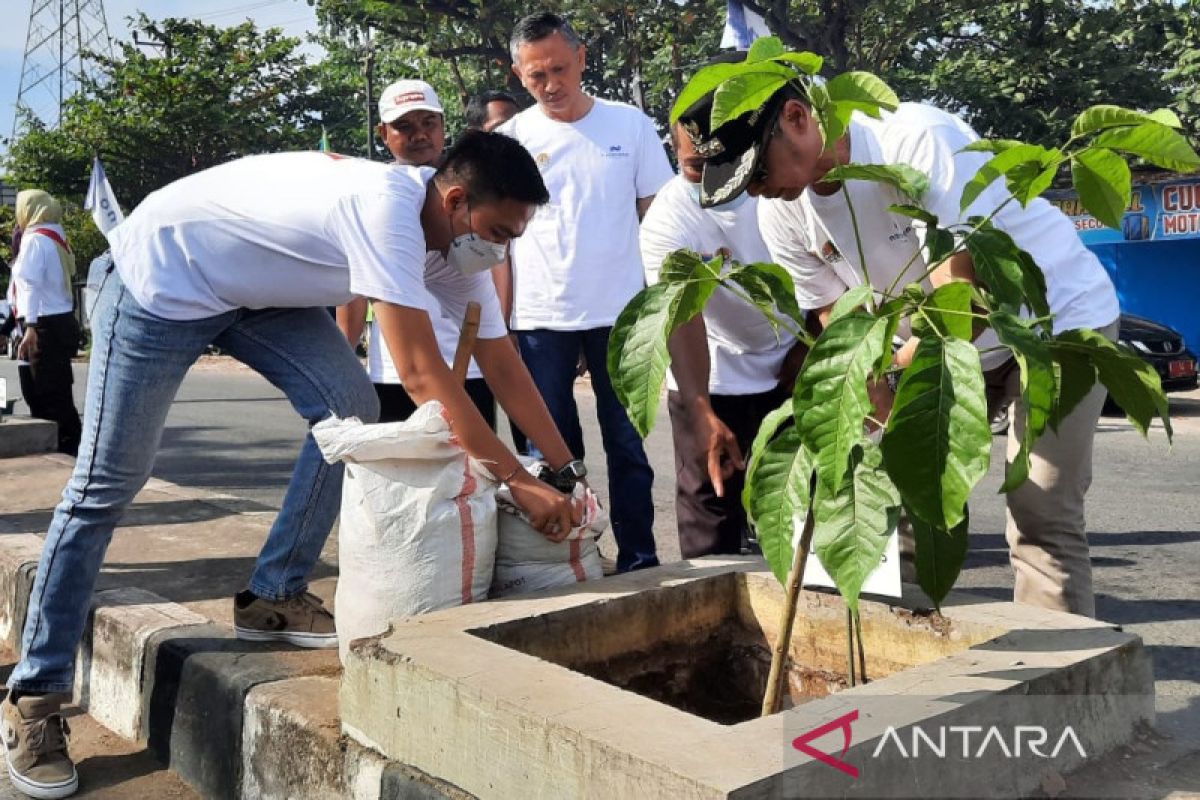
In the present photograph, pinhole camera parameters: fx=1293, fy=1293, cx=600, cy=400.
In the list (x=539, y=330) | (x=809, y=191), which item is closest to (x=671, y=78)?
(x=539, y=330)

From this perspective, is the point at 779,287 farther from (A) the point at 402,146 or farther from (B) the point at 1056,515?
(A) the point at 402,146

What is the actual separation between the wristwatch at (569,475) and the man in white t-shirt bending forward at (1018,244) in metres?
0.85

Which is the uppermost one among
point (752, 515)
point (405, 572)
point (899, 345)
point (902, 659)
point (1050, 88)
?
point (1050, 88)

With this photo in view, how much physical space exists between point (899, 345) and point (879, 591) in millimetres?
629

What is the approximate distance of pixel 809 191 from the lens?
10.1 ft

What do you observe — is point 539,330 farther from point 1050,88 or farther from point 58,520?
point 1050,88

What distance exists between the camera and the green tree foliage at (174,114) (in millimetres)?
32750

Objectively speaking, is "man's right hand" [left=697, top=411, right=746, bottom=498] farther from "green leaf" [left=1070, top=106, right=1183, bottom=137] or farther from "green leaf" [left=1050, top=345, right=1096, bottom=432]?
"green leaf" [left=1070, top=106, right=1183, bottom=137]

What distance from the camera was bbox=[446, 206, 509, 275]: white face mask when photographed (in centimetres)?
327

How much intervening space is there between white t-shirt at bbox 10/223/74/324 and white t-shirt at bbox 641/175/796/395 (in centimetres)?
528

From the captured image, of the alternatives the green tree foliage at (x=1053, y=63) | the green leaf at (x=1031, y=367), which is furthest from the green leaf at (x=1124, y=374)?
the green tree foliage at (x=1053, y=63)

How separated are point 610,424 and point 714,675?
157 centimetres

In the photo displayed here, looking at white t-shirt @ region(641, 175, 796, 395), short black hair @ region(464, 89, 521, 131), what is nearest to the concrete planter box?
white t-shirt @ region(641, 175, 796, 395)

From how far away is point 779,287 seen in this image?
233 centimetres
